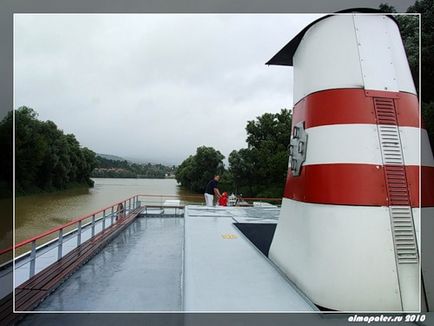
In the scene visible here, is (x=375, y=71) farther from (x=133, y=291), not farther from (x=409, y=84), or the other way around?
(x=133, y=291)

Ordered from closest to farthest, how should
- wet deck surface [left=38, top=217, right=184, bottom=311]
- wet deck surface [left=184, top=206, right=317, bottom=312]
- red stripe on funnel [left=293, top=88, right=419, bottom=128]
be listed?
wet deck surface [left=184, top=206, right=317, bottom=312] → red stripe on funnel [left=293, top=88, right=419, bottom=128] → wet deck surface [left=38, top=217, right=184, bottom=311]

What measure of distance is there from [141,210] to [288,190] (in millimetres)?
7772

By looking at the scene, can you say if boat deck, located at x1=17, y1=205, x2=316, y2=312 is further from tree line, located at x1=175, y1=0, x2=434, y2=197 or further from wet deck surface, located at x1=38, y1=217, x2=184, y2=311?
tree line, located at x1=175, y1=0, x2=434, y2=197

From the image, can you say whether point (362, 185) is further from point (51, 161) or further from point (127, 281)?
point (51, 161)

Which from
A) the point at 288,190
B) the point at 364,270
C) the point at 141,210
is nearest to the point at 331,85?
the point at 288,190

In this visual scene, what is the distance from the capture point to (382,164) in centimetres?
214

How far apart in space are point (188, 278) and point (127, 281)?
5.72 feet

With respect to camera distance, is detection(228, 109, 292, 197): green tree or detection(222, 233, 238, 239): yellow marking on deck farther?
detection(228, 109, 292, 197): green tree

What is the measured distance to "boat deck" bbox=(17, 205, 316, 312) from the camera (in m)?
2.21

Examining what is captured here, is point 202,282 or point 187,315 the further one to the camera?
point 202,282

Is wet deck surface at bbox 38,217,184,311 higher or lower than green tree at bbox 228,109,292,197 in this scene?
lower

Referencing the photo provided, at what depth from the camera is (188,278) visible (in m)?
2.54

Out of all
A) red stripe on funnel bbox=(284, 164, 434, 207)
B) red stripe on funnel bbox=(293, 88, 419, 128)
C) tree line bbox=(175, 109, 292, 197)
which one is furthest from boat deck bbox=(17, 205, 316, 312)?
tree line bbox=(175, 109, 292, 197)

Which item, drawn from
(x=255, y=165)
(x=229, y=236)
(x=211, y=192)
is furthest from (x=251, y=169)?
(x=229, y=236)
